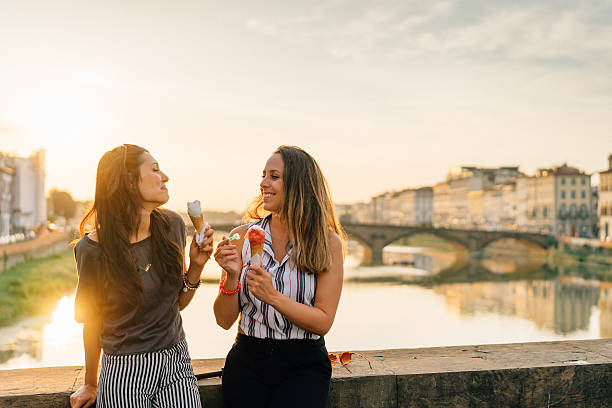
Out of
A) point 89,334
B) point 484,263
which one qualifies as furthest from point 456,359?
point 484,263

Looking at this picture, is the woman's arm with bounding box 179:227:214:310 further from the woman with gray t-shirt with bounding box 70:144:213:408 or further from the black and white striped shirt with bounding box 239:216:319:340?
the black and white striped shirt with bounding box 239:216:319:340

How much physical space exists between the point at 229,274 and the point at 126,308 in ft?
0.94

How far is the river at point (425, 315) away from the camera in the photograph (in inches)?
522

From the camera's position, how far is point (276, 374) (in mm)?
1792

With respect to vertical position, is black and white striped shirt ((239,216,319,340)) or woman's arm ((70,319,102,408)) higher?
black and white striped shirt ((239,216,319,340))

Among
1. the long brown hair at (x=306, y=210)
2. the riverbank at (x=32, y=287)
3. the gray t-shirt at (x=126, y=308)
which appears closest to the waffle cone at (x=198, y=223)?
the gray t-shirt at (x=126, y=308)

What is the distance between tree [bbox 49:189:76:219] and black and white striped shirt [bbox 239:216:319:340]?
62021 millimetres

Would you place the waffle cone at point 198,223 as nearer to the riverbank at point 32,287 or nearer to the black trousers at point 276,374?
the black trousers at point 276,374

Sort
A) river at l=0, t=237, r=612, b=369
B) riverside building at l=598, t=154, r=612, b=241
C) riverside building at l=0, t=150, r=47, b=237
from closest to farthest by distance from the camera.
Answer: river at l=0, t=237, r=612, b=369 → riverside building at l=598, t=154, r=612, b=241 → riverside building at l=0, t=150, r=47, b=237

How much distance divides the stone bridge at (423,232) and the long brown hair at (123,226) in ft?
110

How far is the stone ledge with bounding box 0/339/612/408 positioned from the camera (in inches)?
80.1

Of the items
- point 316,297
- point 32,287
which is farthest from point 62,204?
point 316,297

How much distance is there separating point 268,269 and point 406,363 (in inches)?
26.8

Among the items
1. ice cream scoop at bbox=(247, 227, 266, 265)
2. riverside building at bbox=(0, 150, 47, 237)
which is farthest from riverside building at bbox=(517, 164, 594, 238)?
ice cream scoop at bbox=(247, 227, 266, 265)
